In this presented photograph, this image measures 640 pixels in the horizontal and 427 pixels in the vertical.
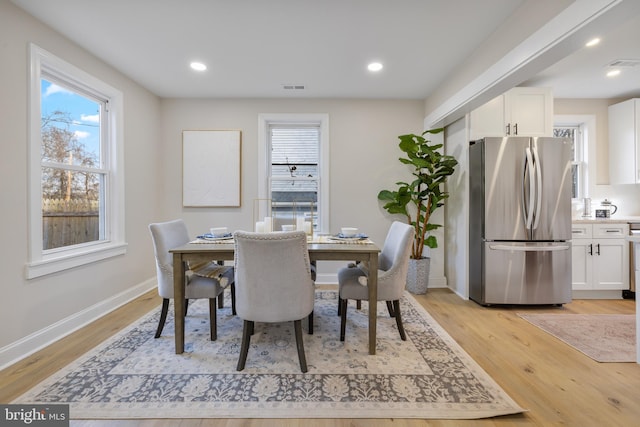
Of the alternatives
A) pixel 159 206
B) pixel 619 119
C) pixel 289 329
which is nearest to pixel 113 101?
pixel 159 206

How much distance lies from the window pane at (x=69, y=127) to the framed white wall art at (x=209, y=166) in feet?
3.43

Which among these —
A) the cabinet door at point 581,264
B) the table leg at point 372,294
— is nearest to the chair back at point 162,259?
the table leg at point 372,294

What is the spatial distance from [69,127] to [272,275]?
2498 millimetres

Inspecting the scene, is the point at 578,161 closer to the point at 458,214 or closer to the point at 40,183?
the point at 458,214

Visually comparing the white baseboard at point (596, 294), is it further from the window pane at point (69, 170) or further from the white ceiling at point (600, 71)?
the window pane at point (69, 170)

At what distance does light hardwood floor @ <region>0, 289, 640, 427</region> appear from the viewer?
1.44 m

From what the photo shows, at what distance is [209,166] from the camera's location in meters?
3.83

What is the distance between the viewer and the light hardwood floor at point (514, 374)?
56.7 inches

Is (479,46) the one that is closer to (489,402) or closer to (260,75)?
(260,75)

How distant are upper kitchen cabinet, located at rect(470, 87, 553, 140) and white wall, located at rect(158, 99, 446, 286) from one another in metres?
0.86

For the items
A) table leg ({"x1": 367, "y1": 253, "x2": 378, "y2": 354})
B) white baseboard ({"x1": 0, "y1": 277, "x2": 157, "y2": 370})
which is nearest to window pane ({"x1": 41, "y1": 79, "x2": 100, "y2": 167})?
white baseboard ({"x1": 0, "y1": 277, "x2": 157, "y2": 370})

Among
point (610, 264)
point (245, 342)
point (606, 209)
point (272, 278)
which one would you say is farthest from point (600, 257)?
point (245, 342)

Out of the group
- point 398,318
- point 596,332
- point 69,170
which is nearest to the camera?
point 398,318

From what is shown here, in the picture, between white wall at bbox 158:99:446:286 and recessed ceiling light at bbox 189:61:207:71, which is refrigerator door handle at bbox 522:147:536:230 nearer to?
white wall at bbox 158:99:446:286
